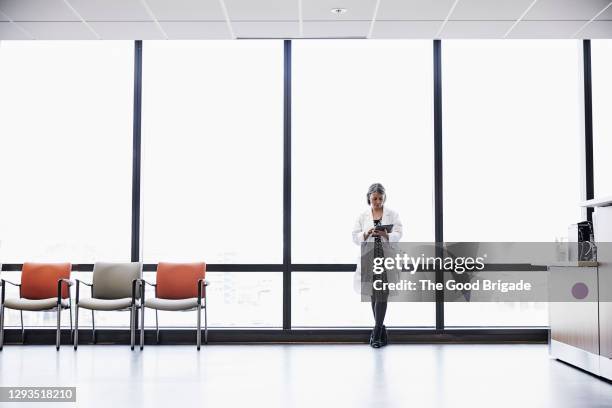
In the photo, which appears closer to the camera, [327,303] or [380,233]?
[380,233]

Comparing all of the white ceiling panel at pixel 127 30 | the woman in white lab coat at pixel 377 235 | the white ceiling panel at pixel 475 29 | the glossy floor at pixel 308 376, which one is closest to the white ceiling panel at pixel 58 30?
the white ceiling panel at pixel 127 30

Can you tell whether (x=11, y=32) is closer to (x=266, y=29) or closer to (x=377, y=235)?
(x=266, y=29)

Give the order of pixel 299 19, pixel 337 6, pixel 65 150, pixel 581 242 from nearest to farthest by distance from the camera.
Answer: pixel 581 242, pixel 337 6, pixel 299 19, pixel 65 150

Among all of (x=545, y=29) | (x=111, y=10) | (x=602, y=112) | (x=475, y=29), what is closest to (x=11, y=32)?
(x=111, y=10)

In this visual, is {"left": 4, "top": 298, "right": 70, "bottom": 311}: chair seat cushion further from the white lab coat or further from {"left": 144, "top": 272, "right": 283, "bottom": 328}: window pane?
the white lab coat

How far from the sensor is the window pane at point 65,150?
6656 millimetres

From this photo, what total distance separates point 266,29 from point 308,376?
318cm

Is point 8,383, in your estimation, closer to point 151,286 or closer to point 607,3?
point 151,286

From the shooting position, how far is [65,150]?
22.1ft

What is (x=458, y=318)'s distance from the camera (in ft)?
22.0

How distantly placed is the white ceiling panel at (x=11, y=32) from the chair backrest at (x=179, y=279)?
254cm

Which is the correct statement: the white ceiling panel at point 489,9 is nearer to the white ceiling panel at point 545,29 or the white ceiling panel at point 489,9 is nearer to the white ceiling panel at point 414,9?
the white ceiling panel at point 414,9

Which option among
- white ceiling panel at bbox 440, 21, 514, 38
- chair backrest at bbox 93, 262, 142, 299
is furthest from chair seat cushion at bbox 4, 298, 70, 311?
white ceiling panel at bbox 440, 21, 514, 38

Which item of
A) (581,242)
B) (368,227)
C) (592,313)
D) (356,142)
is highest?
(356,142)
